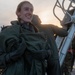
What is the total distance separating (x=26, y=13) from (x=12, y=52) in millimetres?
403

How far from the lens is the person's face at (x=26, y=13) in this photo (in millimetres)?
2830

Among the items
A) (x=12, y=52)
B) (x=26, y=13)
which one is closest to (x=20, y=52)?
(x=12, y=52)

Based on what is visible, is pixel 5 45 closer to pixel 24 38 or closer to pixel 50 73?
pixel 24 38

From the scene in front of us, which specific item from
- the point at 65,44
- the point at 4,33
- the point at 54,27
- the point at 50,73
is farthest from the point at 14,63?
the point at 65,44

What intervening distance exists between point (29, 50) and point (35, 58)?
0.09m

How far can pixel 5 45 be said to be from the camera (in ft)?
8.80

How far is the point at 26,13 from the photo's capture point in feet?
9.32

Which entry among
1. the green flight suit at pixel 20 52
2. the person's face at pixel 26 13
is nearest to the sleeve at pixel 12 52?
the green flight suit at pixel 20 52

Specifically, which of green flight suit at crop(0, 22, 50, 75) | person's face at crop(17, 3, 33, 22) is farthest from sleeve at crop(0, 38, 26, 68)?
person's face at crop(17, 3, 33, 22)

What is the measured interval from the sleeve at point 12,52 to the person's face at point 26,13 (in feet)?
0.76

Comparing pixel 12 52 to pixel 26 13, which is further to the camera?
pixel 26 13

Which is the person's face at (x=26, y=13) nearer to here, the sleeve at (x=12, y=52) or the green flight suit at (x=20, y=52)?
the green flight suit at (x=20, y=52)

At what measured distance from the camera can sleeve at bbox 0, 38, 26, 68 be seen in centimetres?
265

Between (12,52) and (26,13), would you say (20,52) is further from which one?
(26,13)
